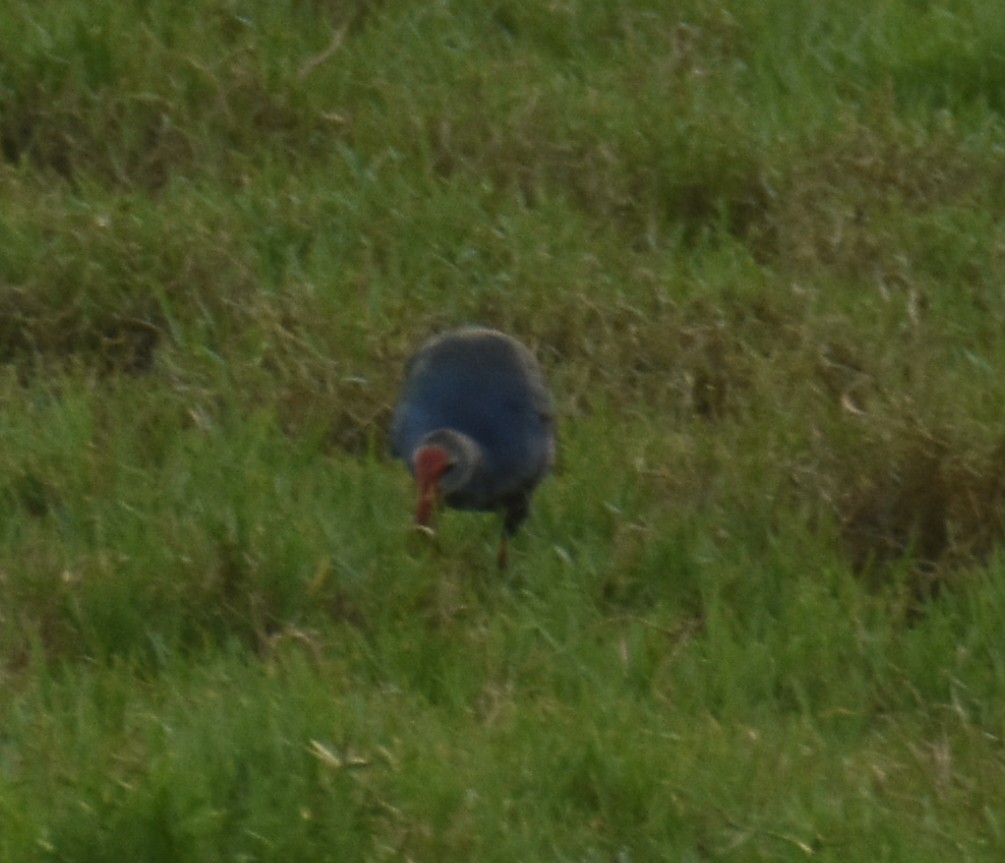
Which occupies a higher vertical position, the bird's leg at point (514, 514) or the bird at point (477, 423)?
the bird at point (477, 423)

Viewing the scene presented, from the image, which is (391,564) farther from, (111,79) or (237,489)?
(111,79)

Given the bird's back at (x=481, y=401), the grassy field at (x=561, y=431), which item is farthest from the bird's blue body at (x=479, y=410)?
the grassy field at (x=561, y=431)

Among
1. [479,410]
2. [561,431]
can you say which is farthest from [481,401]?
[561,431]

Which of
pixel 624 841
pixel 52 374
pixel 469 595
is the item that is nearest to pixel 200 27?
pixel 52 374

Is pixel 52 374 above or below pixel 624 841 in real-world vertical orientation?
below

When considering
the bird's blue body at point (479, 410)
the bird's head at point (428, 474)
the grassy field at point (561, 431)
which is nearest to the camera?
the grassy field at point (561, 431)

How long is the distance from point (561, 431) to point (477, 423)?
0.32 m

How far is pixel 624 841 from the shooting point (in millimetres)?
4348

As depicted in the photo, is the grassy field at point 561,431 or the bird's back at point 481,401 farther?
the bird's back at point 481,401

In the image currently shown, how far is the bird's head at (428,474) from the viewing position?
18.4 feet

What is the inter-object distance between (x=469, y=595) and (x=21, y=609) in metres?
0.97

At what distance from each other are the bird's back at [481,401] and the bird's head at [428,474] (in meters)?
0.15

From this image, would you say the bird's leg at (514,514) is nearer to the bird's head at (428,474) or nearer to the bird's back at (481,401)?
the bird's back at (481,401)

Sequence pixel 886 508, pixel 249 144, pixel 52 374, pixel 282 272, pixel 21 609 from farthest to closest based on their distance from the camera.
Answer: pixel 249 144
pixel 282 272
pixel 52 374
pixel 886 508
pixel 21 609
